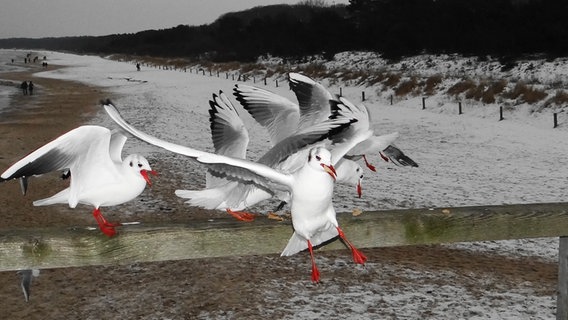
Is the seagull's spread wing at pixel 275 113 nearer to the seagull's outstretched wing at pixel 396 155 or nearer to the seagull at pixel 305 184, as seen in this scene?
the seagull's outstretched wing at pixel 396 155

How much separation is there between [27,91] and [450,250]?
140 feet

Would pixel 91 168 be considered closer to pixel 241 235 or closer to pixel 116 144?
pixel 116 144

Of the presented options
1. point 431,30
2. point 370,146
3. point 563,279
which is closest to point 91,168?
point 370,146

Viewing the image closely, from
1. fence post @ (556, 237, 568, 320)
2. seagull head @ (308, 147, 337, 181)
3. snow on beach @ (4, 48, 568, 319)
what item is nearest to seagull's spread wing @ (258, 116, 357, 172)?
seagull head @ (308, 147, 337, 181)

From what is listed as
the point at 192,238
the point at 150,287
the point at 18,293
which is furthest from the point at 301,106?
the point at 18,293

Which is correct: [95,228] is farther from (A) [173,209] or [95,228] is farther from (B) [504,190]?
(B) [504,190]

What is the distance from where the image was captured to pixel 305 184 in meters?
3.09

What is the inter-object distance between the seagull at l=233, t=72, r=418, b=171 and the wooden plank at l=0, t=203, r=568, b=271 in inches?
46.8

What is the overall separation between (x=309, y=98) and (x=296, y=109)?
29cm

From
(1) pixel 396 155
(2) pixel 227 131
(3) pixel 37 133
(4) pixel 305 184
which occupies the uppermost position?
(2) pixel 227 131

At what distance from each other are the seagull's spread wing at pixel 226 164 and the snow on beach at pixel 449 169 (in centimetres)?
282

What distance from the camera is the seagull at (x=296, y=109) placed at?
179 inches

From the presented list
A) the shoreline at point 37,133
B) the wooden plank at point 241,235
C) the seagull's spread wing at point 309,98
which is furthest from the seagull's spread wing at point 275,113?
the shoreline at point 37,133

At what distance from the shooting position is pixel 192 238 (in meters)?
3.02
